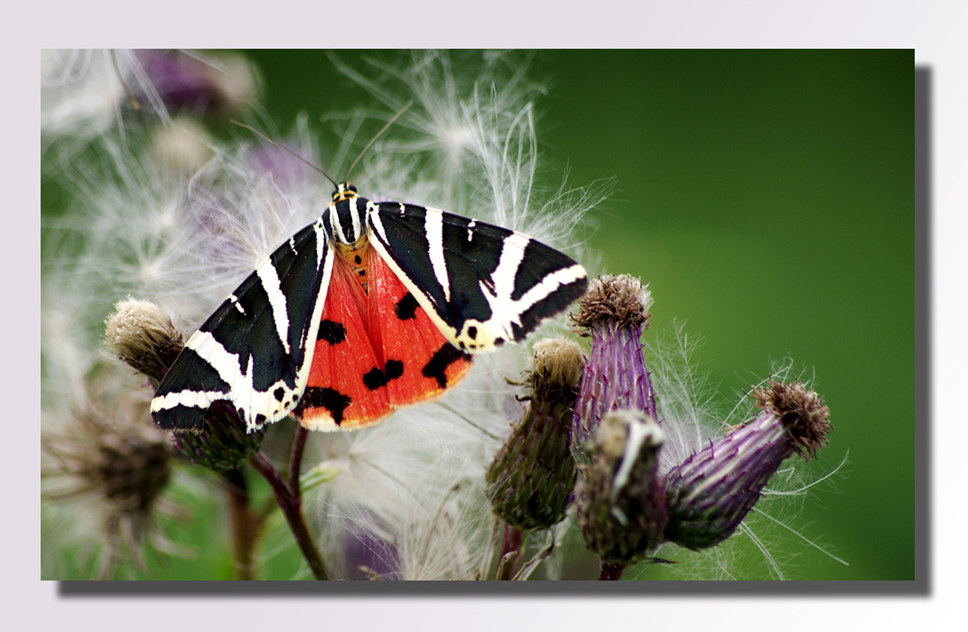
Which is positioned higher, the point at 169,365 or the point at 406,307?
the point at 406,307

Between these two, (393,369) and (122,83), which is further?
(122,83)

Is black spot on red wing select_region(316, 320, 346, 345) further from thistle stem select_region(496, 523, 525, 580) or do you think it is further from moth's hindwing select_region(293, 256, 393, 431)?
thistle stem select_region(496, 523, 525, 580)

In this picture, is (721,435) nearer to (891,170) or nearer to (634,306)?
(634,306)

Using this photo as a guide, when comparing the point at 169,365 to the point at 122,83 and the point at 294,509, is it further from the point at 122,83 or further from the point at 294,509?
the point at 122,83

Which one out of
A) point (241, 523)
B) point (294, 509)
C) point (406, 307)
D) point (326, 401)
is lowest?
point (241, 523)

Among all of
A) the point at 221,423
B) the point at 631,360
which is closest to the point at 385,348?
the point at 221,423

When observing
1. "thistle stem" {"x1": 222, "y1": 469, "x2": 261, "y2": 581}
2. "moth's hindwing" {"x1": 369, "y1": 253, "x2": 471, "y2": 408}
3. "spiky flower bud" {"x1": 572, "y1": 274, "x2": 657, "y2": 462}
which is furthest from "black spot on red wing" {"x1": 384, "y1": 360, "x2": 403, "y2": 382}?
"thistle stem" {"x1": 222, "y1": 469, "x2": 261, "y2": 581}

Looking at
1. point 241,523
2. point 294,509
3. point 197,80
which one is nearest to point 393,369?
point 294,509
